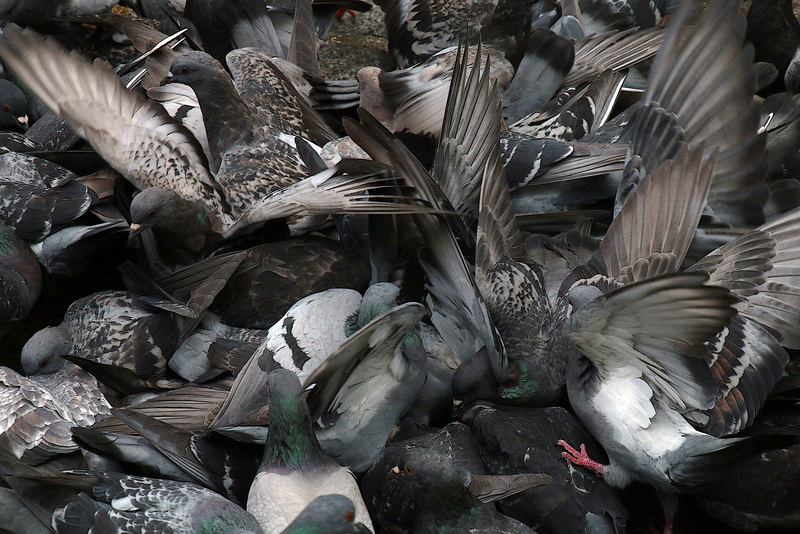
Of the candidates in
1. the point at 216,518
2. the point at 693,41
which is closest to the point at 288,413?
the point at 216,518

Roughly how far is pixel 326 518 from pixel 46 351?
1.95 meters

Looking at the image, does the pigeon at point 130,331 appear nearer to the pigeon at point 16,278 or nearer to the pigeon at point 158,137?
the pigeon at point 16,278

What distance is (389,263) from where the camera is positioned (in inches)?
151

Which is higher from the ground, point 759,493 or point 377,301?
point 377,301

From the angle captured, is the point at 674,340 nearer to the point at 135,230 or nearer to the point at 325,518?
the point at 325,518

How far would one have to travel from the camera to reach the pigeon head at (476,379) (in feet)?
11.2

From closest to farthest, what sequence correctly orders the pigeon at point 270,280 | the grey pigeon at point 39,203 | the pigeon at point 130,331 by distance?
the pigeon at point 130,331 < the pigeon at point 270,280 < the grey pigeon at point 39,203

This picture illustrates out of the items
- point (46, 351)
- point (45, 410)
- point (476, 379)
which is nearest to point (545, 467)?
point (476, 379)

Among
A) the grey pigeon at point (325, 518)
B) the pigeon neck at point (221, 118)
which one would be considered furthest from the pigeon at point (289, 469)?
the pigeon neck at point (221, 118)

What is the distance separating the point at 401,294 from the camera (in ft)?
12.4

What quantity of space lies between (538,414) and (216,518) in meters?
1.44

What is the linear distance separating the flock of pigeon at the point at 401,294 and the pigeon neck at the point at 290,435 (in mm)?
10

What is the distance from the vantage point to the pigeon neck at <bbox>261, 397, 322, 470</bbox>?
2.81m

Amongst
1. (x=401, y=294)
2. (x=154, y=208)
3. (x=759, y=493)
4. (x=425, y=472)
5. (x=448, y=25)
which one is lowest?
(x=759, y=493)
